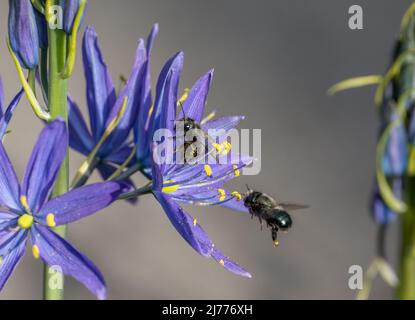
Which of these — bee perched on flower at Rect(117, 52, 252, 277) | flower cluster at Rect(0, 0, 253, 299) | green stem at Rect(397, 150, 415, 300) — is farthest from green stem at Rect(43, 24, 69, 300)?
green stem at Rect(397, 150, 415, 300)

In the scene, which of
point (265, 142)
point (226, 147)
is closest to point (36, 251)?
point (226, 147)

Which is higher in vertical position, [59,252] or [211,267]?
[59,252]

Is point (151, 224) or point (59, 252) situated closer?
point (59, 252)

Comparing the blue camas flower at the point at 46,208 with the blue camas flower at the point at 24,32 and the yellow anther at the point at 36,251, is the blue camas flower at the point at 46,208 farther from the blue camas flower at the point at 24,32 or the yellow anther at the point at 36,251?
the blue camas flower at the point at 24,32

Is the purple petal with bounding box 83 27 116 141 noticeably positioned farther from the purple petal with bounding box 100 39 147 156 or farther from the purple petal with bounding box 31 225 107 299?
the purple petal with bounding box 31 225 107 299

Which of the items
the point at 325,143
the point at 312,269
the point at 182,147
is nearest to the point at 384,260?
the point at 182,147
